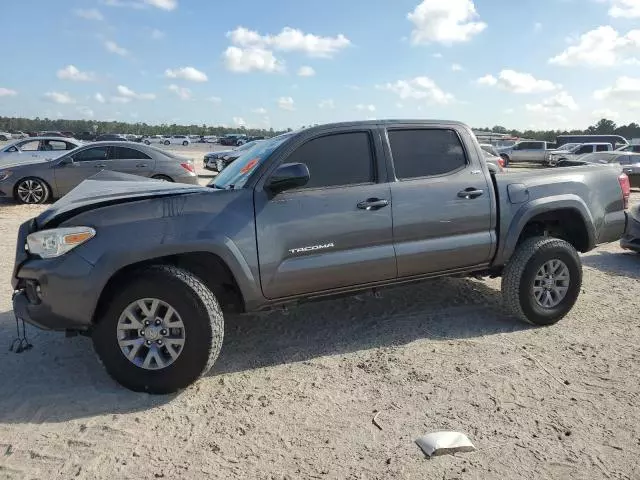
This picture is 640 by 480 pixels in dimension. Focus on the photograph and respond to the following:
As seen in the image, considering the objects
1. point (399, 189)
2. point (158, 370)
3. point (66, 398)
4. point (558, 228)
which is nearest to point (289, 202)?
point (399, 189)

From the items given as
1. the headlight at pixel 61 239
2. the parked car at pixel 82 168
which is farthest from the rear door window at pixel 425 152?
the parked car at pixel 82 168

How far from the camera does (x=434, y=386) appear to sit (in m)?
3.51

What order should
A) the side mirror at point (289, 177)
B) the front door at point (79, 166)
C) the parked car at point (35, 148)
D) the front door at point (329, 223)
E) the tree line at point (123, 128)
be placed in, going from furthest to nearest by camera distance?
1. the tree line at point (123, 128)
2. the parked car at point (35, 148)
3. the front door at point (79, 166)
4. the front door at point (329, 223)
5. the side mirror at point (289, 177)

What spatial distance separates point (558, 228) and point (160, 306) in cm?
392

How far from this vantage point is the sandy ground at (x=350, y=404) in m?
2.70

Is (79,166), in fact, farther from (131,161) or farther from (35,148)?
(35,148)

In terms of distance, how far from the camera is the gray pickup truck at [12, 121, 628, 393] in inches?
131

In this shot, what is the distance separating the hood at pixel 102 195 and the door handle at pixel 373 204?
1.16 metres

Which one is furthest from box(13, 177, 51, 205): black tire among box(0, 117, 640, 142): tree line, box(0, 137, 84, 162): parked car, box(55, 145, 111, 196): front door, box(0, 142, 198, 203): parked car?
box(0, 117, 640, 142): tree line

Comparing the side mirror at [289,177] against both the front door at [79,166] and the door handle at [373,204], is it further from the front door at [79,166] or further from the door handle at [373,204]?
the front door at [79,166]

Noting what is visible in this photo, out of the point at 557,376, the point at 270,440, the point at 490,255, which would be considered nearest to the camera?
the point at 270,440

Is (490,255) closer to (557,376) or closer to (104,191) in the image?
(557,376)

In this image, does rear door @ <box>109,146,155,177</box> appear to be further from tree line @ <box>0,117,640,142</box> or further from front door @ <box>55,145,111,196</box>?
tree line @ <box>0,117,640,142</box>

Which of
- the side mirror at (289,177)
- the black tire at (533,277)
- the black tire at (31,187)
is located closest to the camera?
the side mirror at (289,177)
